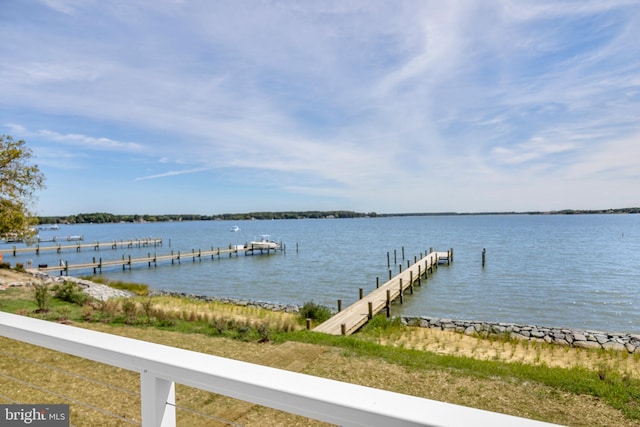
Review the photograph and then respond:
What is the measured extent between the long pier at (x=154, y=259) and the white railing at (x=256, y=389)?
131 feet

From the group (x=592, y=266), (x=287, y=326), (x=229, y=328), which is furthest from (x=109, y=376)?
(x=592, y=266)

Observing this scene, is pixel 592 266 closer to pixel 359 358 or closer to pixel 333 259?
pixel 333 259

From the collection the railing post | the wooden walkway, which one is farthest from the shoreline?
the railing post

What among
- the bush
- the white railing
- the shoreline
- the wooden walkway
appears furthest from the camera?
the bush

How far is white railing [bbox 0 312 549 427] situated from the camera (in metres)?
0.87

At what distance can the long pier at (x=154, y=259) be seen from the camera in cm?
3634

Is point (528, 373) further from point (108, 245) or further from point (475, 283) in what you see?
point (108, 245)

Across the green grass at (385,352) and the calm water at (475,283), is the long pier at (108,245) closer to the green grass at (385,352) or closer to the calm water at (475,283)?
the calm water at (475,283)

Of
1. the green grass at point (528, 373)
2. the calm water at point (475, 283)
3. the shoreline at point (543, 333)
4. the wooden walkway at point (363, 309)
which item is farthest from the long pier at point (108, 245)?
the green grass at point (528, 373)

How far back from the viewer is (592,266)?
3609cm

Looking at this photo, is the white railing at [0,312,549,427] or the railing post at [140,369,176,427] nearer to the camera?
the white railing at [0,312,549,427]

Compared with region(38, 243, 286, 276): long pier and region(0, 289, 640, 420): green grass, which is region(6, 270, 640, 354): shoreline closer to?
region(0, 289, 640, 420): green grass

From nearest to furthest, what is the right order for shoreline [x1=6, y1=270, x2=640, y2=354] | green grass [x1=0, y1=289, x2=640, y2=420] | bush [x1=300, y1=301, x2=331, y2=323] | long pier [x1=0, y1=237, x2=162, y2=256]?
green grass [x1=0, y1=289, x2=640, y2=420] < shoreline [x1=6, y1=270, x2=640, y2=354] < bush [x1=300, y1=301, x2=331, y2=323] < long pier [x1=0, y1=237, x2=162, y2=256]

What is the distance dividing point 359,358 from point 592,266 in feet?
123
